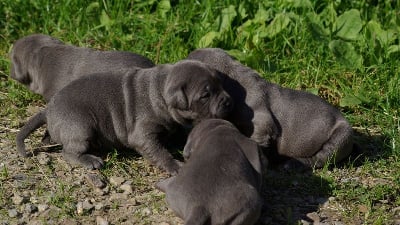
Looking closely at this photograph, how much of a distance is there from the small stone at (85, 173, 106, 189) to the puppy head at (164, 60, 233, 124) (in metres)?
0.98

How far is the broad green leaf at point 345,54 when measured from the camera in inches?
381

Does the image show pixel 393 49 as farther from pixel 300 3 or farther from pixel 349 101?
pixel 300 3

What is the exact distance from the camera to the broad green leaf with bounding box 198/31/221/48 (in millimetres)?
9992

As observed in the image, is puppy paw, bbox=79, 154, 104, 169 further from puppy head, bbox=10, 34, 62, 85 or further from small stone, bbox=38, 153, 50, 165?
puppy head, bbox=10, 34, 62, 85

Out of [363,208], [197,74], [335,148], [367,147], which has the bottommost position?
[367,147]

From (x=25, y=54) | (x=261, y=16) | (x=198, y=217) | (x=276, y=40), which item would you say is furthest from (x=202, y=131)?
(x=261, y=16)

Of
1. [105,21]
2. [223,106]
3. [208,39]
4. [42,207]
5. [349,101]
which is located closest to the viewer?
[42,207]

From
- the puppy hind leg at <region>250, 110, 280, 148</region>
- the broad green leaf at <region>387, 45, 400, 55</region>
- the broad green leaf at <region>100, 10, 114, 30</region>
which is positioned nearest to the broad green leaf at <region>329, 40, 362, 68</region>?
the broad green leaf at <region>387, 45, 400, 55</region>

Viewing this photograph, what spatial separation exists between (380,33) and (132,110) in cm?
365

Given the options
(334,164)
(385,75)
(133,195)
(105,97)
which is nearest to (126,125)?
(105,97)

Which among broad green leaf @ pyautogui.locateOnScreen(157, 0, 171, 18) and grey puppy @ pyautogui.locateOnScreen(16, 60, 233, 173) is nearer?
grey puppy @ pyautogui.locateOnScreen(16, 60, 233, 173)

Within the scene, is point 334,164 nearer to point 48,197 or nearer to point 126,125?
point 126,125

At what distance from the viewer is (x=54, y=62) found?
935cm

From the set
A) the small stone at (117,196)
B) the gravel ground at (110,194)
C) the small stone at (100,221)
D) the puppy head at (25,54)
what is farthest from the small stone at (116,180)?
the puppy head at (25,54)
